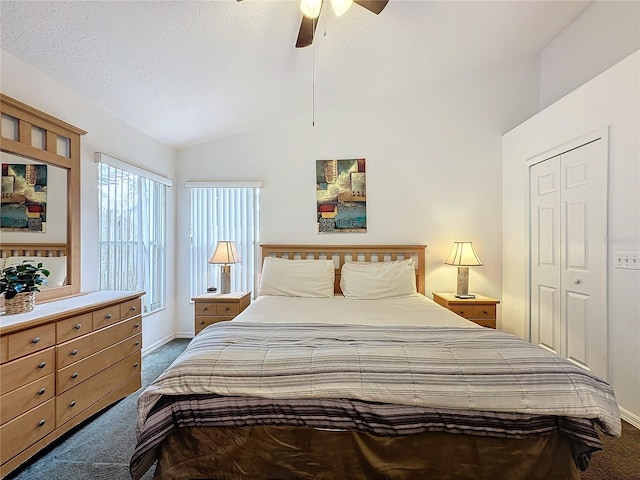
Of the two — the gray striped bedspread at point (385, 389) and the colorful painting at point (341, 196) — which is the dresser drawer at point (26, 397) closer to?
the gray striped bedspread at point (385, 389)

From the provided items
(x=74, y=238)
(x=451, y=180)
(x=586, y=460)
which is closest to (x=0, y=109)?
(x=74, y=238)

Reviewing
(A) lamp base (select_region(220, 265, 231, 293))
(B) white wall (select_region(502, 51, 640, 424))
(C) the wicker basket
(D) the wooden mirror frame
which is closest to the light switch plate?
(B) white wall (select_region(502, 51, 640, 424))

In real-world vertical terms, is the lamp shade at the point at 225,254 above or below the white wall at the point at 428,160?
below

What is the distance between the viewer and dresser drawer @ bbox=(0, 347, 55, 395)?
152 centimetres

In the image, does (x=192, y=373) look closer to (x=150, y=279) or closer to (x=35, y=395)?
(x=35, y=395)

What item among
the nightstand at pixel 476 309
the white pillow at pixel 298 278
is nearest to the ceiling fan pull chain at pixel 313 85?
the white pillow at pixel 298 278

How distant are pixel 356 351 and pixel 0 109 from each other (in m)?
2.39

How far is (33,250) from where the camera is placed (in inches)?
82.9

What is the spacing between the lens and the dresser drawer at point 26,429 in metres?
1.51

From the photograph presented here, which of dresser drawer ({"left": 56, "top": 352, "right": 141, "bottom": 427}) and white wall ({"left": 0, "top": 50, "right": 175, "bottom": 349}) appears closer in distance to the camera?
dresser drawer ({"left": 56, "top": 352, "right": 141, "bottom": 427})

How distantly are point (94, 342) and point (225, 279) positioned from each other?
1.49 m

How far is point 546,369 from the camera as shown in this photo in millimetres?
1416

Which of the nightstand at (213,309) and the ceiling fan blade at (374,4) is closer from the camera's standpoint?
the ceiling fan blade at (374,4)

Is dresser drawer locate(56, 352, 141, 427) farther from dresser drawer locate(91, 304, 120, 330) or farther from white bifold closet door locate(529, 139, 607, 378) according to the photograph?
white bifold closet door locate(529, 139, 607, 378)
